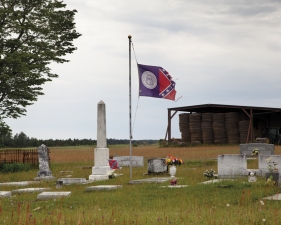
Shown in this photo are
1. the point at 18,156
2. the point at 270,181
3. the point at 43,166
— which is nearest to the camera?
the point at 270,181

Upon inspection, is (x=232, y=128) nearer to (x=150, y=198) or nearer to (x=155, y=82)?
(x=155, y=82)

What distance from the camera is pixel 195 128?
152ft

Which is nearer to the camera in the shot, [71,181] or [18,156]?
[71,181]

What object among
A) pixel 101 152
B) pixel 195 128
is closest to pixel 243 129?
pixel 195 128

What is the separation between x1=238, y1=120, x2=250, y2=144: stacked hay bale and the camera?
43062 mm

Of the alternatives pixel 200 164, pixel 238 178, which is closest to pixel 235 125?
pixel 200 164

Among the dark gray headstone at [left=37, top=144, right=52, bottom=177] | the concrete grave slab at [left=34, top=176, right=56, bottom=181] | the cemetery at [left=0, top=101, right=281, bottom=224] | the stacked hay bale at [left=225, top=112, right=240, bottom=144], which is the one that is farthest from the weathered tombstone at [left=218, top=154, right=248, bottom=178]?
the stacked hay bale at [left=225, top=112, right=240, bottom=144]

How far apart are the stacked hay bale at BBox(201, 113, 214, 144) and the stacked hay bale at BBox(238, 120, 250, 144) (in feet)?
10.6

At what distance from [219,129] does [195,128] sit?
247 centimetres

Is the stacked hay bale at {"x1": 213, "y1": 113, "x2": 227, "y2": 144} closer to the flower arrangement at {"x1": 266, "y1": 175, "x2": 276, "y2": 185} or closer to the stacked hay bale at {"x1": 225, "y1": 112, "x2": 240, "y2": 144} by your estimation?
the stacked hay bale at {"x1": 225, "y1": 112, "x2": 240, "y2": 144}

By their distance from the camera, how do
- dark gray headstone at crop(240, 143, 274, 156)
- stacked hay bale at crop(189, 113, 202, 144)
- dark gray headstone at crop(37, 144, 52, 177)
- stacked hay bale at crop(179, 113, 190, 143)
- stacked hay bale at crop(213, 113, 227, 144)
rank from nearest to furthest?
1. dark gray headstone at crop(37, 144, 52, 177)
2. dark gray headstone at crop(240, 143, 274, 156)
3. stacked hay bale at crop(213, 113, 227, 144)
4. stacked hay bale at crop(189, 113, 202, 144)
5. stacked hay bale at crop(179, 113, 190, 143)

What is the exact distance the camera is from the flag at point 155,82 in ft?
63.3

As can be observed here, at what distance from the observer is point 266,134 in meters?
46.1

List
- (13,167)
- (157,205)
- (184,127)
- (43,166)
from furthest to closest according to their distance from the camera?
(184,127), (13,167), (43,166), (157,205)
